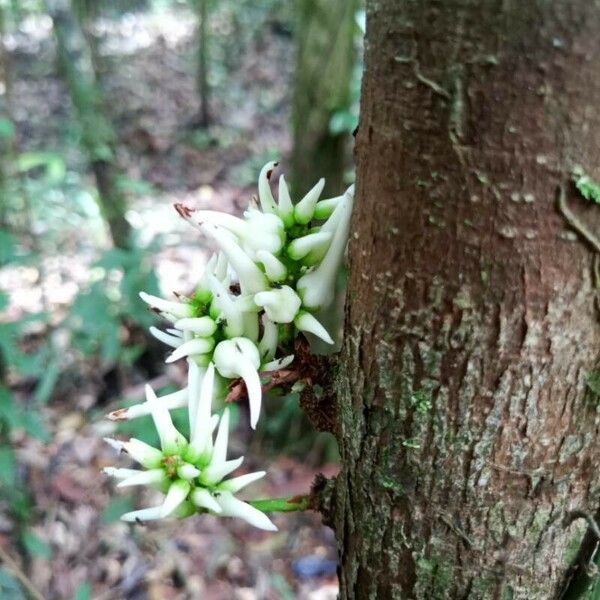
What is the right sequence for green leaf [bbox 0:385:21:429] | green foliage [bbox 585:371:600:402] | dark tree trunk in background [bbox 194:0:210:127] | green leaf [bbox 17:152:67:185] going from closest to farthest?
green foliage [bbox 585:371:600:402] < green leaf [bbox 0:385:21:429] < green leaf [bbox 17:152:67:185] < dark tree trunk in background [bbox 194:0:210:127]

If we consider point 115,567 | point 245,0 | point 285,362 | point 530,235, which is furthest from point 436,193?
point 245,0

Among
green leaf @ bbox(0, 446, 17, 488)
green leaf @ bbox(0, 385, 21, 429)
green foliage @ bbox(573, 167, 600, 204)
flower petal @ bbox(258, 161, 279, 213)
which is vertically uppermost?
green foliage @ bbox(573, 167, 600, 204)

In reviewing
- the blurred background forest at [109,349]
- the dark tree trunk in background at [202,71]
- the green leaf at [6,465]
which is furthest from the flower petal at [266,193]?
the dark tree trunk in background at [202,71]

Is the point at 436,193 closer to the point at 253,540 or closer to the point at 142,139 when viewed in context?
the point at 253,540

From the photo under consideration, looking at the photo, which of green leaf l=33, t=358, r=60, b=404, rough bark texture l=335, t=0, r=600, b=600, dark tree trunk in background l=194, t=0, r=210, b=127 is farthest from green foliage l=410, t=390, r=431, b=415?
dark tree trunk in background l=194, t=0, r=210, b=127

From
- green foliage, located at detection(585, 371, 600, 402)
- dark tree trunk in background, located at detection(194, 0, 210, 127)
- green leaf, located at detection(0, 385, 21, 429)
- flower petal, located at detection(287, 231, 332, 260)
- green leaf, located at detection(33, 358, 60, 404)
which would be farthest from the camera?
dark tree trunk in background, located at detection(194, 0, 210, 127)

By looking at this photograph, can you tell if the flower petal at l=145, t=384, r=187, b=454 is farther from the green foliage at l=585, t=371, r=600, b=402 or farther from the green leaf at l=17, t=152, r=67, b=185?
the green leaf at l=17, t=152, r=67, b=185

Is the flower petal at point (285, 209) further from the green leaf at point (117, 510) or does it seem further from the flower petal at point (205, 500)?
the green leaf at point (117, 510)
